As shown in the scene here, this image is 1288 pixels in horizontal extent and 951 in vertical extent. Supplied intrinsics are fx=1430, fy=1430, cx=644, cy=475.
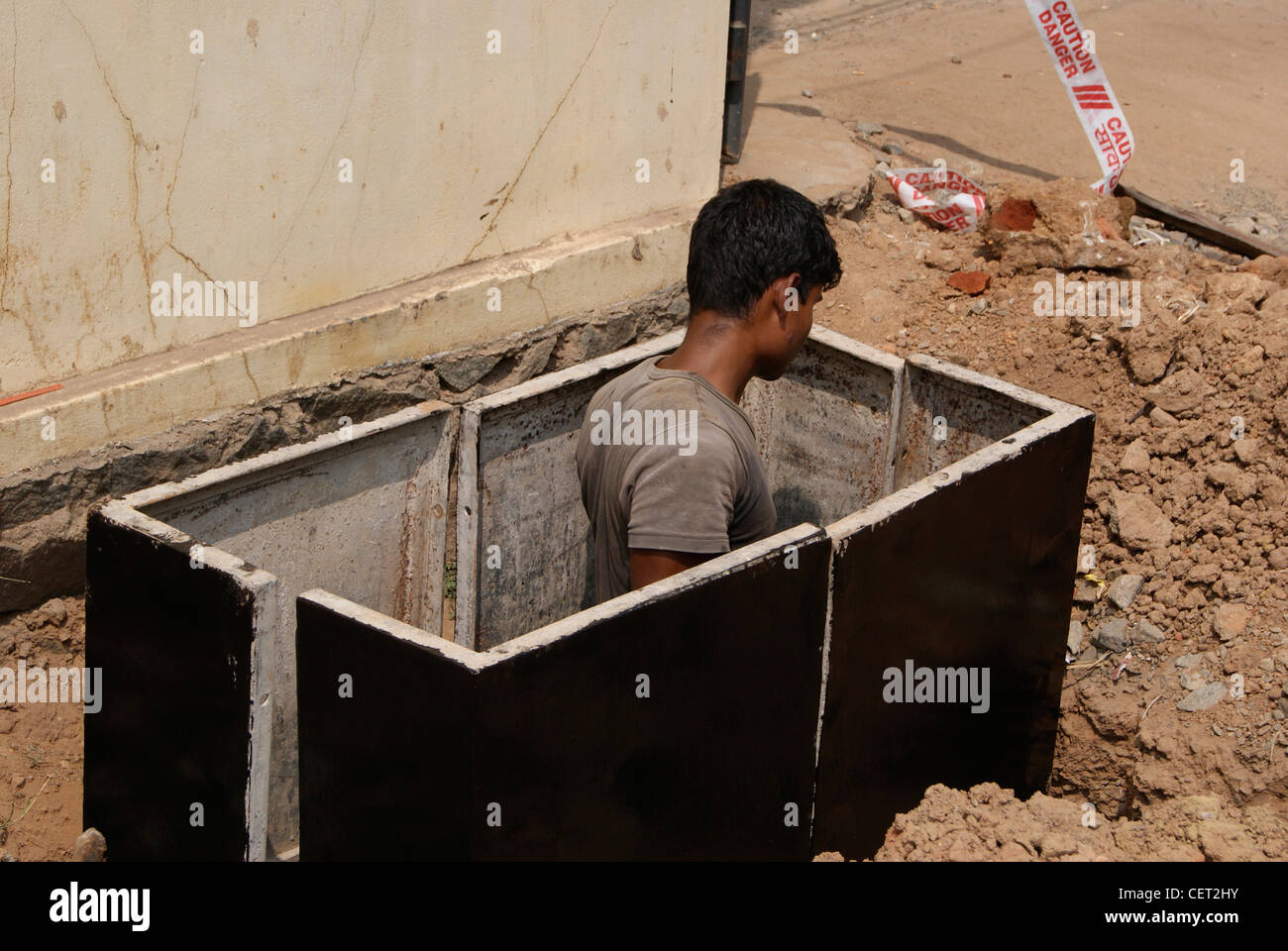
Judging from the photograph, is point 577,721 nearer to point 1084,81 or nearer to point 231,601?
point 231,601

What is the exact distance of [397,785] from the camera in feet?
10.0

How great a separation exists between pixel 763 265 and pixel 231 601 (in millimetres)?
1507

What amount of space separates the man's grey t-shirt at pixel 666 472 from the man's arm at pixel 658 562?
0.02 m

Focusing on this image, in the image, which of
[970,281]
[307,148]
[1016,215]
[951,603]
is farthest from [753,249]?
[1016,215]

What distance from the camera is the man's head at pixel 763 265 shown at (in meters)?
3.57

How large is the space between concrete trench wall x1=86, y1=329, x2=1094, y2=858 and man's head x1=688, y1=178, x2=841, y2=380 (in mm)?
528

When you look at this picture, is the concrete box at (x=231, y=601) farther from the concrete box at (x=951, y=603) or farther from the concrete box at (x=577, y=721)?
the concrete box at (x=951, y=603)

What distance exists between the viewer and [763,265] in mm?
3566

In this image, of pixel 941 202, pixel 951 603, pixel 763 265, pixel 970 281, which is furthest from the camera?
pixel 941 202

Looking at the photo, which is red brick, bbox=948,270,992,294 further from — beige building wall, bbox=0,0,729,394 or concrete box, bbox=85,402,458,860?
concrete box, bbox=85,402,458,860

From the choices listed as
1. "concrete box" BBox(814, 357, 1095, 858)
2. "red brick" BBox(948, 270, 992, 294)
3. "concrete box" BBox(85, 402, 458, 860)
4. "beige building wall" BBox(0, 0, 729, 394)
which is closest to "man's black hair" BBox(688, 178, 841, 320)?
"concrete box" BBox(814, 357, 1095, 858)

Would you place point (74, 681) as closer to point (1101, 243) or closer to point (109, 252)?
point (109, 252)

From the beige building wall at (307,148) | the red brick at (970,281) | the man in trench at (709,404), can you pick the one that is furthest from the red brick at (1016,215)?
the man in trench at (709,404)

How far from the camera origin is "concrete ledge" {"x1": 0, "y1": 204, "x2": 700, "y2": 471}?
4.35 m
